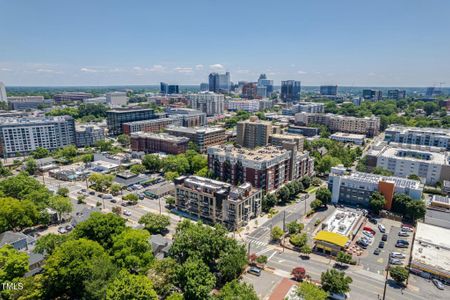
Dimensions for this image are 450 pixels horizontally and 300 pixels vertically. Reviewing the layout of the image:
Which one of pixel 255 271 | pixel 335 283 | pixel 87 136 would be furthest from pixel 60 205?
pixel 87 136

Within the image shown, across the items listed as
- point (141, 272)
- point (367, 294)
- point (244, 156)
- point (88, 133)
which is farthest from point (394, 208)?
point (88, 133)

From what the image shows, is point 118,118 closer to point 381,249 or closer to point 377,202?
point 377,202

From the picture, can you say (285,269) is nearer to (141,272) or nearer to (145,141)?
(141,272)

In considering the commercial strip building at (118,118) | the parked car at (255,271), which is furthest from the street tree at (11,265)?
the commercial strip building at (118,118)

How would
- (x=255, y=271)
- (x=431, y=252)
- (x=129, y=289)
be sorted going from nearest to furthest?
(x=129, y=289) → (x=255, y=271) → (x=431, y=252)

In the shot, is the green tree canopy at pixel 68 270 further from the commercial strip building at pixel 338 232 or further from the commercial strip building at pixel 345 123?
the commercial strip building at pixel 345 123
